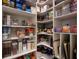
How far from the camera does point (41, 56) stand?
2.74 m

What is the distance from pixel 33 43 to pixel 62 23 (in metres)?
0.98

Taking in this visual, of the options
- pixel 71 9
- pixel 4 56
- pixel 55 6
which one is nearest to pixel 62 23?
pixel 55 6

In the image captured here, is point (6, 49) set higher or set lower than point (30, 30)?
lower

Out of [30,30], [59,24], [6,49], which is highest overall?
[59,24]

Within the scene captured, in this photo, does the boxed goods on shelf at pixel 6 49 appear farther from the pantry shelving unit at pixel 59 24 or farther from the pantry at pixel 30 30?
the pantry shelving unit at pixel 59 24

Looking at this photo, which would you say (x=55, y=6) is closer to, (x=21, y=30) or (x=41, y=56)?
(x=21, y=30)

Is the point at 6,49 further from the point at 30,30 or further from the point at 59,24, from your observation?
the point at 59,24

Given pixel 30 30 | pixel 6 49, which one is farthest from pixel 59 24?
pixel 6 49

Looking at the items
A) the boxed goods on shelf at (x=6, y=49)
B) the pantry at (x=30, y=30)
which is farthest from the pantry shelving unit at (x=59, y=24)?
the boxed goods on shelf at (x=6, y=49)

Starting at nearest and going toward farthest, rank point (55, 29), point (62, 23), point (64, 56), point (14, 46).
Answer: point (14, 46) < point (64, 56) < point (55, 29) < point (62, 23)

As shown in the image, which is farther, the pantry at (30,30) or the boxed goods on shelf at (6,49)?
the pantry at (30,30)

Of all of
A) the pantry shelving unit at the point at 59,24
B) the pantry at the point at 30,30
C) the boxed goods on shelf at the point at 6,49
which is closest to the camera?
the boxed goods on shelf at the point at 6,49

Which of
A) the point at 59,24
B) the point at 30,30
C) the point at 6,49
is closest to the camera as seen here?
the point at 6,49

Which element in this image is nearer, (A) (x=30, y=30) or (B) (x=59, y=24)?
(A) (x=30, y=30)
